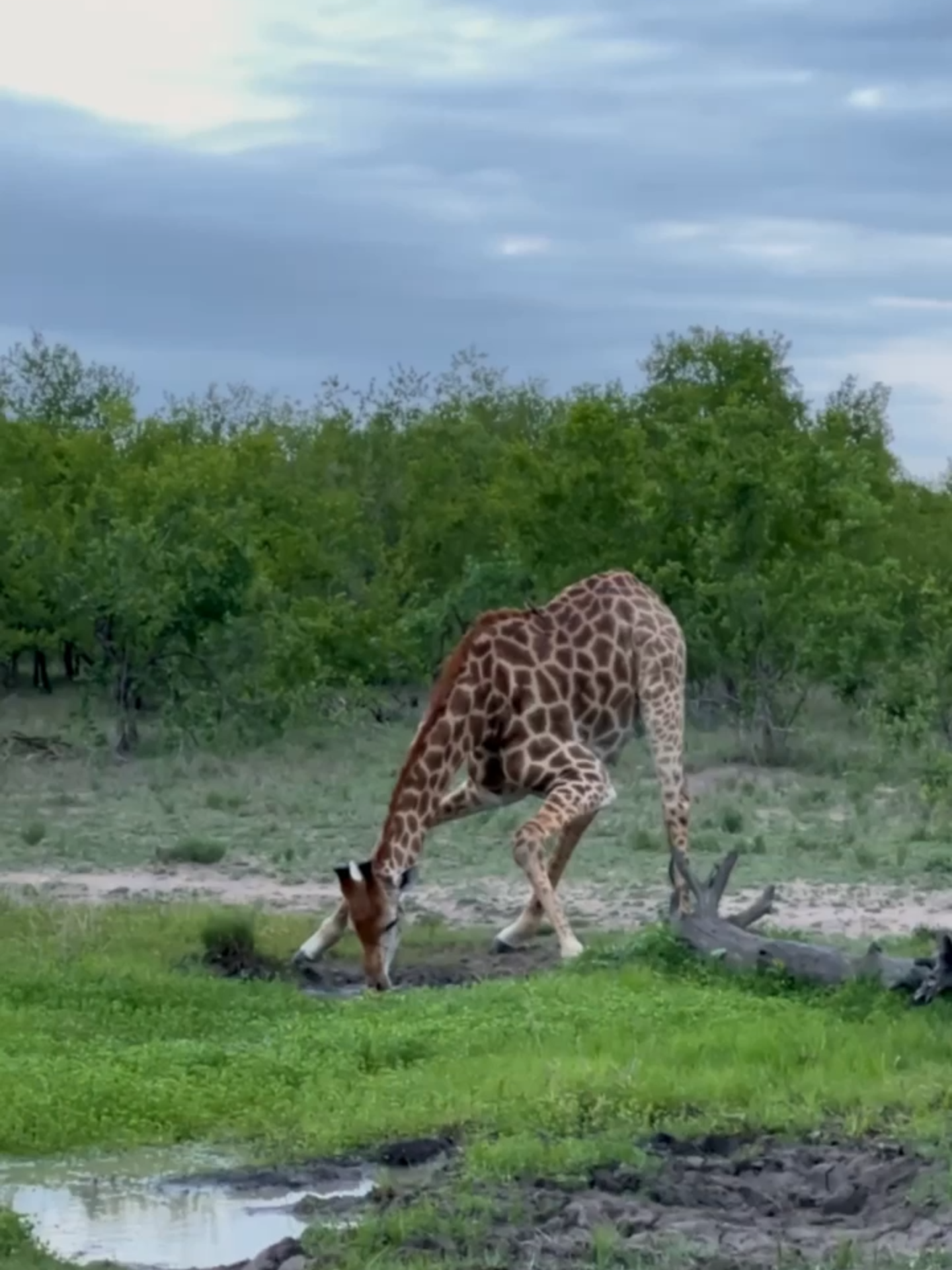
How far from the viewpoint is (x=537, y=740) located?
580 inches

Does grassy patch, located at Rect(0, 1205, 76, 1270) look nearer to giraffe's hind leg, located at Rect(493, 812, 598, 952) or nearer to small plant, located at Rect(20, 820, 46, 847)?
giraffe's hind leg, located at Rect(493, 812, 598, 952)

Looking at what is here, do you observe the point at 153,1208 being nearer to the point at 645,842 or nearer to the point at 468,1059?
the point at 468,1059

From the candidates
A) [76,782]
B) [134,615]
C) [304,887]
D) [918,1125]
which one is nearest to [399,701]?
[134,615]

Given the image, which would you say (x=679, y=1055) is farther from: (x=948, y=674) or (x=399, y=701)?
(x=399, y=701)

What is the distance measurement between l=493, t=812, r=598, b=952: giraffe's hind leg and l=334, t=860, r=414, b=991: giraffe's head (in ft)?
3.92

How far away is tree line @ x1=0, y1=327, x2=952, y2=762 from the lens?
28188 mm

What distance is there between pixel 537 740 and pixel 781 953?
340 cm

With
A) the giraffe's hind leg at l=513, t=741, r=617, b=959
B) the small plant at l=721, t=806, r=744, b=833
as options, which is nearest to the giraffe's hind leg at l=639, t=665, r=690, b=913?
the giraffe's hind leg at l=513, t=741, r=617, b=959

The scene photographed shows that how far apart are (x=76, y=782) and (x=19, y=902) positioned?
390 inches

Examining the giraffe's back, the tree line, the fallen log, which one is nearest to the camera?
the fallen log

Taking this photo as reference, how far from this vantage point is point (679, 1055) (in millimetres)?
9906

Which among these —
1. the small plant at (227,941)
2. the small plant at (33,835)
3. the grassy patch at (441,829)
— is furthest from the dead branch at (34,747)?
the small plant at (227,941)

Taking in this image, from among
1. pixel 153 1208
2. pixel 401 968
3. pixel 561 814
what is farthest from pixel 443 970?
pixel 153 1208

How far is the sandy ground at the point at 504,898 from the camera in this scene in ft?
51.4
